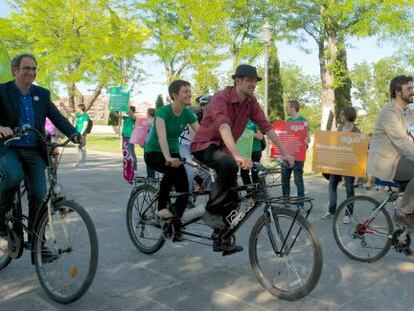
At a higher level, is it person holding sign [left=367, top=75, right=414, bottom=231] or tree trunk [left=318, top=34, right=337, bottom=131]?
tree trunk [left=318, top=34, right=337, bottom=131]

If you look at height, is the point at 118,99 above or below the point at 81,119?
above

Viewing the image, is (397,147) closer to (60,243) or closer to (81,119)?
(60,243)

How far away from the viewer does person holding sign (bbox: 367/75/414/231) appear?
14.9ft

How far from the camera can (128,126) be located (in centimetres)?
1314

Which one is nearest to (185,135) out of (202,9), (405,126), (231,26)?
(405,126)

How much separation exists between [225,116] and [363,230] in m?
2.03

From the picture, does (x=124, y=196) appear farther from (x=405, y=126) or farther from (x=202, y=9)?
(x=202, y=9)

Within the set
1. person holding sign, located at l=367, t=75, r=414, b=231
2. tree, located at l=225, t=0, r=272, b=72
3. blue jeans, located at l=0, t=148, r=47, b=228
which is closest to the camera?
blue jeans, located at l=0, t=148, r=47, b=228

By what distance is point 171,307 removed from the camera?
12.2ft

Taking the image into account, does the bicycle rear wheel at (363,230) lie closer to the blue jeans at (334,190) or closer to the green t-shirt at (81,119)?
the blue jeans at (334,190)

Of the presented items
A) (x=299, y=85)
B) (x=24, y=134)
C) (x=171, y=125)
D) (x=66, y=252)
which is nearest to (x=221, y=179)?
(x=171, y=125)

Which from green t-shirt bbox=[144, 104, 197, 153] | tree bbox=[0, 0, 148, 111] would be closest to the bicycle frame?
green t-shirt bbox=[144, 104, 197, 153]

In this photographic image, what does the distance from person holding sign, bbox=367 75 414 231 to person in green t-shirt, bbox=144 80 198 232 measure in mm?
1871

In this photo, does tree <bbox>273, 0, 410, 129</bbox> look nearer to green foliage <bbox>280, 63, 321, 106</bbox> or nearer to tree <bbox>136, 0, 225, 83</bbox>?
tree <bbox>136, 0, 225, 83</bbox>
